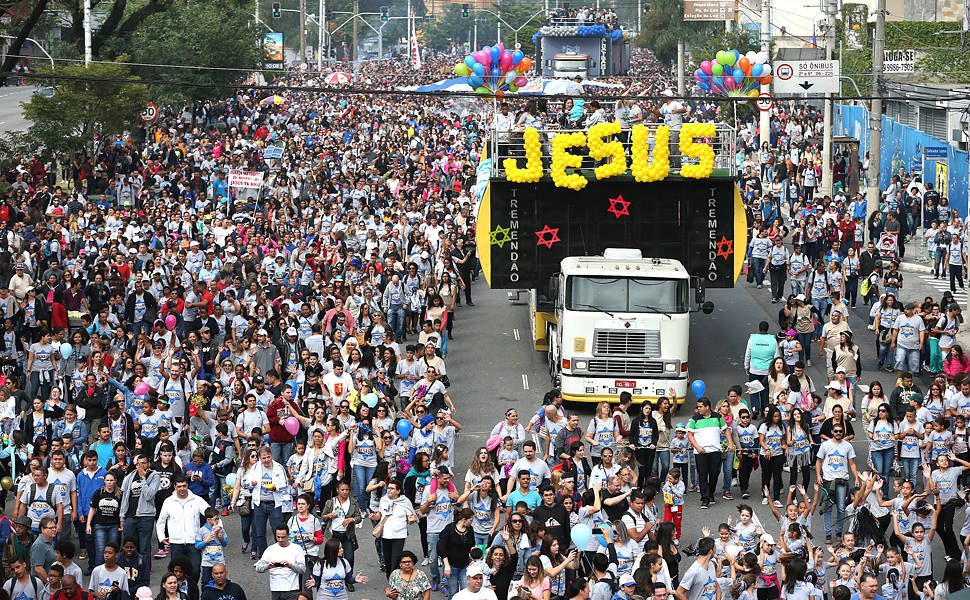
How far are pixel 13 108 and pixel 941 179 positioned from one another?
161 feet

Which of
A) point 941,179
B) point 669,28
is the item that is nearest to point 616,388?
point 941,179

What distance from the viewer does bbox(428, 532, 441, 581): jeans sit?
14.7 m

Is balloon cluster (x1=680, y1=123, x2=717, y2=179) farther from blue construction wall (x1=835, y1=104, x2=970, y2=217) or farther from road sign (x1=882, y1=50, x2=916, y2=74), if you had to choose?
road sign (x1=882, y1=50, x2=916, y2=74)

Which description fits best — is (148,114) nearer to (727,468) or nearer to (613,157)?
(613,157)

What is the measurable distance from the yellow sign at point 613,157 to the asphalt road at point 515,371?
3.41 metres

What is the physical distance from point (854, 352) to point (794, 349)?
1090 mm

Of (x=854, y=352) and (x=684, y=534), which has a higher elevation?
(x=854, y=352)

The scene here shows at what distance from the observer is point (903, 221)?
34656mm

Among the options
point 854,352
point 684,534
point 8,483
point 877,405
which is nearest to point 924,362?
point 854,352

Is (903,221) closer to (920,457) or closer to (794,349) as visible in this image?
(794,349)

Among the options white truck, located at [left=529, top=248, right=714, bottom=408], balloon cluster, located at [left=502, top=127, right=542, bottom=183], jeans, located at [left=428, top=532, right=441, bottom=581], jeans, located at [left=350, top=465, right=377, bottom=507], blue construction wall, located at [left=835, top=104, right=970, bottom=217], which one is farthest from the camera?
blue construction wall, located at [left=835, top=104, right=970, bottom=217]

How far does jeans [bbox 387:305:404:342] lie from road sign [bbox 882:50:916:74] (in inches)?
1182

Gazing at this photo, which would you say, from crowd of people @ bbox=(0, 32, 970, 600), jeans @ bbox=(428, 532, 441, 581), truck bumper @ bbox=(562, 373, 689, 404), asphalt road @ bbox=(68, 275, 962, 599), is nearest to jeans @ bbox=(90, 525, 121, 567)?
crowd of people @ bbox=(0, 32, 970, 600)

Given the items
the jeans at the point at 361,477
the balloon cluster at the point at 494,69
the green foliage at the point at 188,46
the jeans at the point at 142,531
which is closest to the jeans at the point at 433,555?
the jeans at the point at 361,477
